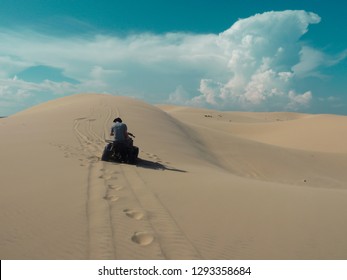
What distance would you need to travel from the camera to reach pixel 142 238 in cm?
405

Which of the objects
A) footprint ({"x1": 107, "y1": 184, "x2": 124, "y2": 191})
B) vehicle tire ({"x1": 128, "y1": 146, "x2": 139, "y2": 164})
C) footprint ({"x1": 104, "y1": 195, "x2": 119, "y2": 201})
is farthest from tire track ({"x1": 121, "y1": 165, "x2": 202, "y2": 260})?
vehicle tire ({"x1": 128, "y1": 146, "x2": 139, "y2": 164})

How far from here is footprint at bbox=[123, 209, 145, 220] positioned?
4739mm

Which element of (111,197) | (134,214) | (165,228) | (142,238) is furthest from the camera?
(111,197)

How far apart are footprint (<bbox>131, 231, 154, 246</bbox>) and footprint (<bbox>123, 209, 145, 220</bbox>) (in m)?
0.55

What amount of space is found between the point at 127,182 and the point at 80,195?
1452 millimetres

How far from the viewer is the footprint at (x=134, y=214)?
4.74 meters

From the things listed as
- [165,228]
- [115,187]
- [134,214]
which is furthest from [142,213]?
[115,187]

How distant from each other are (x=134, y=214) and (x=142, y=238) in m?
0.83

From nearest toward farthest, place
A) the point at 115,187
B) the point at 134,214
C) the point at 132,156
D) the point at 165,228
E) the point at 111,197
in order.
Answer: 1. the point at 165,228
2. the point at 134,214
3. the point at 111,197
4. the point at 115,187
5. the point at 132,156

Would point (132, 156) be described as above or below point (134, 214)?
above

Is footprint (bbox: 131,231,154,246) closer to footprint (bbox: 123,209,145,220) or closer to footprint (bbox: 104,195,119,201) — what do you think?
footprint (bbox: 123,209,145,220)

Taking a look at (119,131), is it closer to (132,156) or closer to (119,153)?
(119,153)

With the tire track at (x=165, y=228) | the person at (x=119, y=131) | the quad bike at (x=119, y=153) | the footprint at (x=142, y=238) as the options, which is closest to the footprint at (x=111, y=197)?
the tire track at (x=165, y=228)

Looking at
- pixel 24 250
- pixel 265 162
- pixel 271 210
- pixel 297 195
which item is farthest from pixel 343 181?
pixel 24 250
